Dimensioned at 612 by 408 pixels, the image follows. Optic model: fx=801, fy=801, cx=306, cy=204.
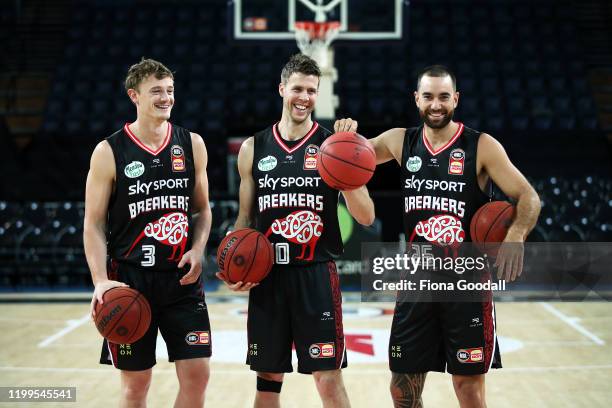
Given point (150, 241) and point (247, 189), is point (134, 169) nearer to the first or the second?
point (150, 241)

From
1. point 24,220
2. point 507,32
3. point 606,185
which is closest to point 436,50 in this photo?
point 507,32

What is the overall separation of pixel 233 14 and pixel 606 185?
5.56 metres

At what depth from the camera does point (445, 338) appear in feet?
12.5

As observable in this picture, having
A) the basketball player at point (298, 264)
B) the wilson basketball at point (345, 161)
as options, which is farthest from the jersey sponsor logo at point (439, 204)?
the wilson basketball at point (345, 161)

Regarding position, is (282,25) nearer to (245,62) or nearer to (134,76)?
(245,62)

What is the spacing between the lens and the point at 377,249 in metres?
9.16

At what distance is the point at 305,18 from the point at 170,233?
634 centimetres

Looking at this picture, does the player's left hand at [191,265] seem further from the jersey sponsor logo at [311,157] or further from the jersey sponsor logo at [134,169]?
the jersey sponsor logo at [311,157]

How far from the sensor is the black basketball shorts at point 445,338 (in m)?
3.78

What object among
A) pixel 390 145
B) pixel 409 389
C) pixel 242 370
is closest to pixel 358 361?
pixel 242 370

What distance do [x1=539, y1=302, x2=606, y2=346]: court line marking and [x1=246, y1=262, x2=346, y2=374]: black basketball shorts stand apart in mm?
4080

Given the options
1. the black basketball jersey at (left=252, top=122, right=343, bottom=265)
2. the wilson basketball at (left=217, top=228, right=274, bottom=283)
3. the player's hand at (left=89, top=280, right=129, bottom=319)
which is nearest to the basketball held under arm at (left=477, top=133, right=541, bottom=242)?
the black basketball jersey at (left=252, top=122, right=343, bottom=265)

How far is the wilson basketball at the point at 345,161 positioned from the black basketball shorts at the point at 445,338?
2.26 feet

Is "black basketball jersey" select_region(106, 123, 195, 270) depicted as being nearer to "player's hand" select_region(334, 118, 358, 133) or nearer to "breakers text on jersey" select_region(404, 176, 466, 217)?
"player's hand" select_region(334, 118, 358, 133)
